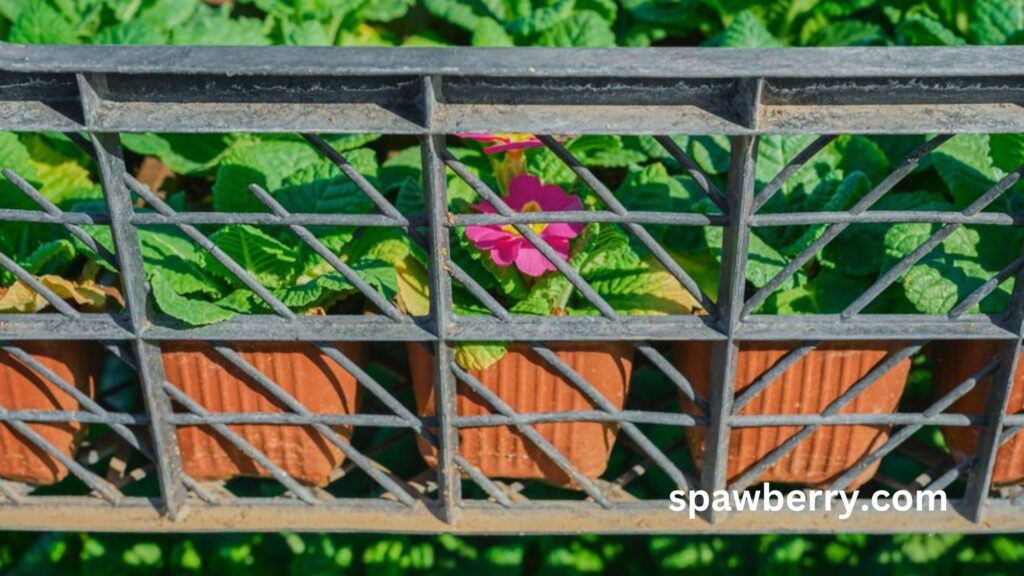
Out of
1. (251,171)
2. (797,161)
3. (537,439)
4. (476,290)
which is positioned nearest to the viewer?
(797,161)

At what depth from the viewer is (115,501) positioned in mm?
1312

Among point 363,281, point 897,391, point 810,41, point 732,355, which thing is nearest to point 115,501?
point 363,281

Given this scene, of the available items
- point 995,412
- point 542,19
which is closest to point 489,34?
point 542,19

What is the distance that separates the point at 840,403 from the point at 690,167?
32 cm

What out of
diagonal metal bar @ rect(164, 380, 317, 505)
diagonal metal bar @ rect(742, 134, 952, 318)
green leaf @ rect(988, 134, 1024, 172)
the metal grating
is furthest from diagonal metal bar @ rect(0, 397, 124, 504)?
green leaf @ rect(988, 134, 1024, 172)

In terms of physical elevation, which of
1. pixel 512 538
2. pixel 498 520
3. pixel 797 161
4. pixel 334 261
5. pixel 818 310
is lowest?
pixel 512 538

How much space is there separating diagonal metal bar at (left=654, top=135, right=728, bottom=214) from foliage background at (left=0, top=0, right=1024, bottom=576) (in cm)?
57

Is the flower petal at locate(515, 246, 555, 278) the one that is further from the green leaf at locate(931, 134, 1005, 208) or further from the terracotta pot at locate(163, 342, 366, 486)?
the green leaf at locate(931, 134, 1005, 208)

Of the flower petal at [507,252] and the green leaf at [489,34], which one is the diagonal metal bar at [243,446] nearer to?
the flower petal at [507,252]

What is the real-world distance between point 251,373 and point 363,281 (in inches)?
6.4

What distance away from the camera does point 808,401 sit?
1235 millimetres

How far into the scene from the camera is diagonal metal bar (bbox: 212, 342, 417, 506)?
1.20 meters

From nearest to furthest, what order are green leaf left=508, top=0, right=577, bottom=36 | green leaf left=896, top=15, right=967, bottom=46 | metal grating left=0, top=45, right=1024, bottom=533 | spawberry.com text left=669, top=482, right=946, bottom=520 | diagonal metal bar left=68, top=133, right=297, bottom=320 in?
metal grating left=0, top=45, right=1024, bottom=533, diagonal metal bar left=68, top=133, right=297, bottom=320, spawberry.com text left=669, top=482, right=946, bottom=520, green leaf left=896, top=15, right=967, bottom=46, green leaf left=508, top=0, right=577, bottom=36

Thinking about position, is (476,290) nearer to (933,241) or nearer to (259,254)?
(259,254)
